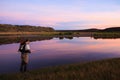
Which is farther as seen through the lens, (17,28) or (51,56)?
(17,28)

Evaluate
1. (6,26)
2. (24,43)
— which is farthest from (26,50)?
(6,26)

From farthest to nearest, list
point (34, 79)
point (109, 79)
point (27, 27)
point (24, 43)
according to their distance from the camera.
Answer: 1. point (27, 27)
2. point (24, 43)
3. point (34, 79)
4. point (109, 79)

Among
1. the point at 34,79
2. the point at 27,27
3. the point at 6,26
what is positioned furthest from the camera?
the point at 27,27

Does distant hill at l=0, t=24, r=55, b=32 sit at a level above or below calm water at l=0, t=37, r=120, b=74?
above

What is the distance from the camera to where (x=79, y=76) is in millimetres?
11758

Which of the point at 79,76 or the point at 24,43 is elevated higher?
the point at 24,43

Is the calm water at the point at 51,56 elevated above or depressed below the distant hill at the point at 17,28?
below

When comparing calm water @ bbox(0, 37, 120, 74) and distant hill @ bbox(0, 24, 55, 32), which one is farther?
distant hill @ bbox(0, 24, 55, 32)

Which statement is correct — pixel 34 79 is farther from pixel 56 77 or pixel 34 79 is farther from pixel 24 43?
pixel 24 43

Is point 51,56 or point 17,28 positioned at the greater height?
point 17,28

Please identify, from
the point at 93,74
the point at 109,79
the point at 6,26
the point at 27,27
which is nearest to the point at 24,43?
the point at 93,74

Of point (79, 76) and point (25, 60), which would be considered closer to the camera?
point (79, 76)

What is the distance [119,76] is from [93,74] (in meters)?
1.36

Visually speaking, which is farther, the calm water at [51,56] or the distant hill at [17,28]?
the distant hill at [17,28]
